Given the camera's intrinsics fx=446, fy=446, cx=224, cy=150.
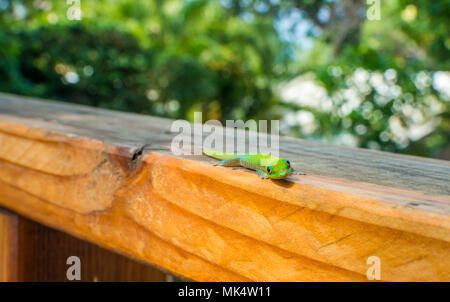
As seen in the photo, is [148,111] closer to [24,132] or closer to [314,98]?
[314,98]

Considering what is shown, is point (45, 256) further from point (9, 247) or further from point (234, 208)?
point (234, 208)

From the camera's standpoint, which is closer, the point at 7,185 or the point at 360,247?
the point at 360,247

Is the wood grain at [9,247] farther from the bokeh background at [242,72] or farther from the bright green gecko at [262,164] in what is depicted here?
the bokeh background at [242,72]

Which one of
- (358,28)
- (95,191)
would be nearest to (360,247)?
(95,191)

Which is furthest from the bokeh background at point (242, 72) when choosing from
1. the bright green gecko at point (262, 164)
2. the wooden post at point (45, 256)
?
the bright green gecko at point (262, 164)

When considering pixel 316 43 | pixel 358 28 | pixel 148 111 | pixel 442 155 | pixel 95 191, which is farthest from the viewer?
pixel 358 28

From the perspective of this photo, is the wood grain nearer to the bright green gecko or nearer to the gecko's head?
the bright green gecko
